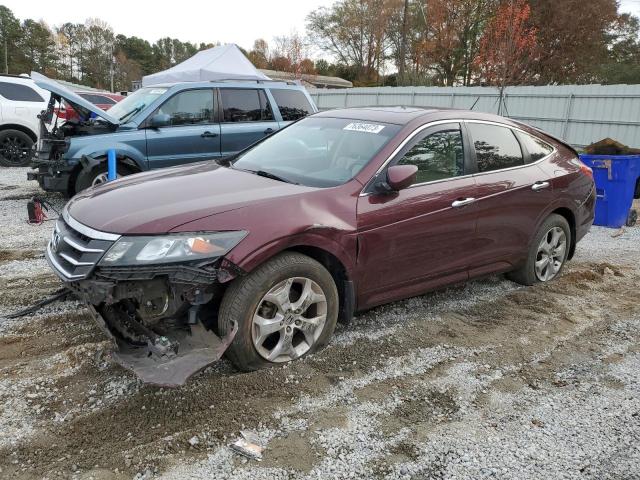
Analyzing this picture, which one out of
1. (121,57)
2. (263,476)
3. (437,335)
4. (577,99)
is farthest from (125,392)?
(121,57)

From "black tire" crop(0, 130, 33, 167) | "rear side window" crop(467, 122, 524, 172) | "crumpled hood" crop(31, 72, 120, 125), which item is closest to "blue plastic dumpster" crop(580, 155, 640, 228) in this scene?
"rear side window" crop(467, 122, 524, 172)

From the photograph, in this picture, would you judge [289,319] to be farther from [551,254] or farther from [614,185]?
[614,185]

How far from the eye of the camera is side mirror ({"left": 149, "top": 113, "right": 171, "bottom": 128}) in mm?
7449

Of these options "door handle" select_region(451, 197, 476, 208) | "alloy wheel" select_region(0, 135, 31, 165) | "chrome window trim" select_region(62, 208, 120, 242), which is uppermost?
"door handle" select_region(451, 197, 476, 208)

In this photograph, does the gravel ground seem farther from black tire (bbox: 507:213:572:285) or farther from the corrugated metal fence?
the corrugated metal fence

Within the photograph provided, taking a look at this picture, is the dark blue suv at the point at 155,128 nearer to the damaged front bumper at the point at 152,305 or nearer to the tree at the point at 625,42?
the damaged front bumper at the point at 152,305

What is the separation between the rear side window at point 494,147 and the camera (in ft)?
14.4

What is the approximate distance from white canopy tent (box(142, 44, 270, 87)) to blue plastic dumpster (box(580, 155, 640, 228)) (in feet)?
26.1

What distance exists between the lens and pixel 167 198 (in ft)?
10.7

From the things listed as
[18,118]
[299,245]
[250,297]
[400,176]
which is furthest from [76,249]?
[18,118]

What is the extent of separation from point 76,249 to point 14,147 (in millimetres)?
9868

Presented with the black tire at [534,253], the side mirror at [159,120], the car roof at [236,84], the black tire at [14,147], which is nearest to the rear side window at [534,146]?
the black tire at [534,253]

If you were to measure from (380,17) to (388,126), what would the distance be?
2092 inches

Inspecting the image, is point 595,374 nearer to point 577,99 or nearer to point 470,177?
point 470,177
